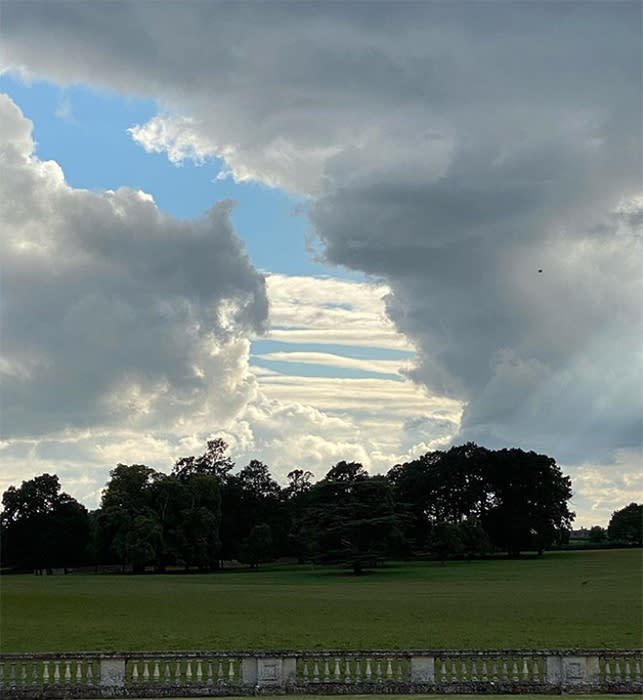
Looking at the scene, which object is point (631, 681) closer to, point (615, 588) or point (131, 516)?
Result: point (615, 588)

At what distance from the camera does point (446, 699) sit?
1018 inches

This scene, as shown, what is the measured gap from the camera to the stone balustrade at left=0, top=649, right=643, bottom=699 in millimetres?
27094

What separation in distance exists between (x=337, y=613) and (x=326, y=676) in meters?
34.4

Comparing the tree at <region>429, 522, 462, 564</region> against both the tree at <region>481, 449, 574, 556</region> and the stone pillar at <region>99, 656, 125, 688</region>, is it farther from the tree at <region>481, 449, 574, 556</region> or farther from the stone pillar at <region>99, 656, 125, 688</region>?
the stone pillar at <region>99, 656, 125, 688</region>

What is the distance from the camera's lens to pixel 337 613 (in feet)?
201

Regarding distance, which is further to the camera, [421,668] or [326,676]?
[421,668]

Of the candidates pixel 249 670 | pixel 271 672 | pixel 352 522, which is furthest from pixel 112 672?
pixel 352 522

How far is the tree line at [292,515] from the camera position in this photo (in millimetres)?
117438

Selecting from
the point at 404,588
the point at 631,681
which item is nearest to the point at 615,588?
the point at 404,588

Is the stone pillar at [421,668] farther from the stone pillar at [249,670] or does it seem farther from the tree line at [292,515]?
the tree line at [292,515]

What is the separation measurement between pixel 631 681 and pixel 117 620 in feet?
118

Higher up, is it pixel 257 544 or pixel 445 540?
pixel 445 540

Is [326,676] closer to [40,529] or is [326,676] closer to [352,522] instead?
[352,522]

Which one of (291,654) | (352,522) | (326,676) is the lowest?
(326,676)
